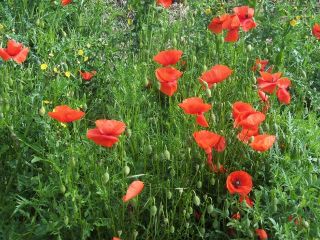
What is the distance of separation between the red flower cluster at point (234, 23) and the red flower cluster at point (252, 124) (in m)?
0.66

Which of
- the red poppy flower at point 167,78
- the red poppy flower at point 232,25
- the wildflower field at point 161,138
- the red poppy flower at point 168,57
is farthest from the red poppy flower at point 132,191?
the red poppy flower at point 232,25

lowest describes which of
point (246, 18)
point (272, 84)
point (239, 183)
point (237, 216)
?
point (237, 216)

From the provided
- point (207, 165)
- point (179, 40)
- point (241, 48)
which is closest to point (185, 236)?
point (207, 165)

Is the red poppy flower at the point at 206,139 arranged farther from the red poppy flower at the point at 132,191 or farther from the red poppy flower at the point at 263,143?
the red poppy flower at the point at 132,191

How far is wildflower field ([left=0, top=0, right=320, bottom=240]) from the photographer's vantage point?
253 centimetres

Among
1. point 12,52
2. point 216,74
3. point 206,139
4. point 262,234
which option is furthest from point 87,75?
point 262,234

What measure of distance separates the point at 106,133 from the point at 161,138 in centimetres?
61

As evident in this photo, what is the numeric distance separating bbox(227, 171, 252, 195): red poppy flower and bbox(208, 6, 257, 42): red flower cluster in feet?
2.77

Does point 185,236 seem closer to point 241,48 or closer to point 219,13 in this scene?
point 241,48

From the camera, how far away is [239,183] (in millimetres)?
2561

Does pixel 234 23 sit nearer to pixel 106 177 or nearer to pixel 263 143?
pixel 263 143

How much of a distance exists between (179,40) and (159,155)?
4.07 feet

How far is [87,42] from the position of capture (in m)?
3.63

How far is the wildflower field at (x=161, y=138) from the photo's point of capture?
253 cm
